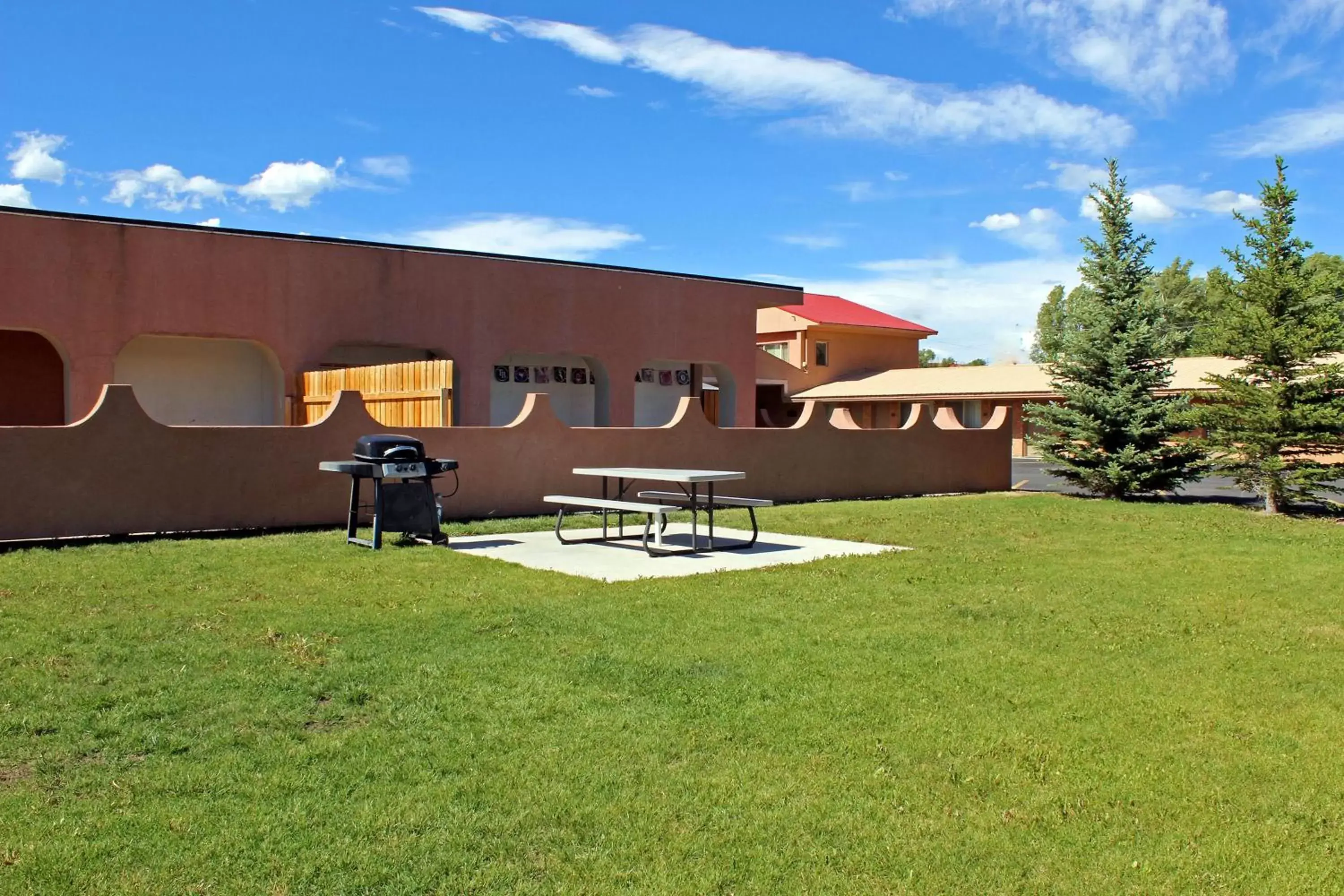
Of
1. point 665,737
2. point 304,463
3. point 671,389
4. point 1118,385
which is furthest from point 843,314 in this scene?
point 665,737

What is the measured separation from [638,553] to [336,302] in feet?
38.6

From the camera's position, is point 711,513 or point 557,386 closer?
point 711,513

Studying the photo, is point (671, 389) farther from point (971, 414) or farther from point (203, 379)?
point (971, 414)

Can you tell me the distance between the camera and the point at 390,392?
18578mm

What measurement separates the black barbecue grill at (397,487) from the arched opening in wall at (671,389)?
15.6m

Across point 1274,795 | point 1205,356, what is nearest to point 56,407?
point 1274,795

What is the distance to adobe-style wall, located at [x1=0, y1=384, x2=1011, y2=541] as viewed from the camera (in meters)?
13.3

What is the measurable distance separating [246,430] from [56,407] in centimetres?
1111

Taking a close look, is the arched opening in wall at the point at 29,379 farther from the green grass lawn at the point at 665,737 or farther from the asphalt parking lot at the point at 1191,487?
the asphalt parking lot at the point at 1191,487

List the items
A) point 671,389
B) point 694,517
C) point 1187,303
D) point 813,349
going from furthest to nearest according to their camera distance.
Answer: point 1187,303 → point 813,349 → point 671,389 → point 694,517

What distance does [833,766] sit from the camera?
17.1 ft

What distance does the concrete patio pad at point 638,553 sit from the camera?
11414 millimetres

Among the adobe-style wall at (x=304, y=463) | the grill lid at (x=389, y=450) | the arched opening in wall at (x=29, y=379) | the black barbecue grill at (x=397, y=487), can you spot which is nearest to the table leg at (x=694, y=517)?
the black barbecue grill at (x=397, y=487)

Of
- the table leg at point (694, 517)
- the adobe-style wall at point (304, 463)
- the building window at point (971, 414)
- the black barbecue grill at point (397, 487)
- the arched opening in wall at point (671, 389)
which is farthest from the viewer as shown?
the building window at point (971, 414)
